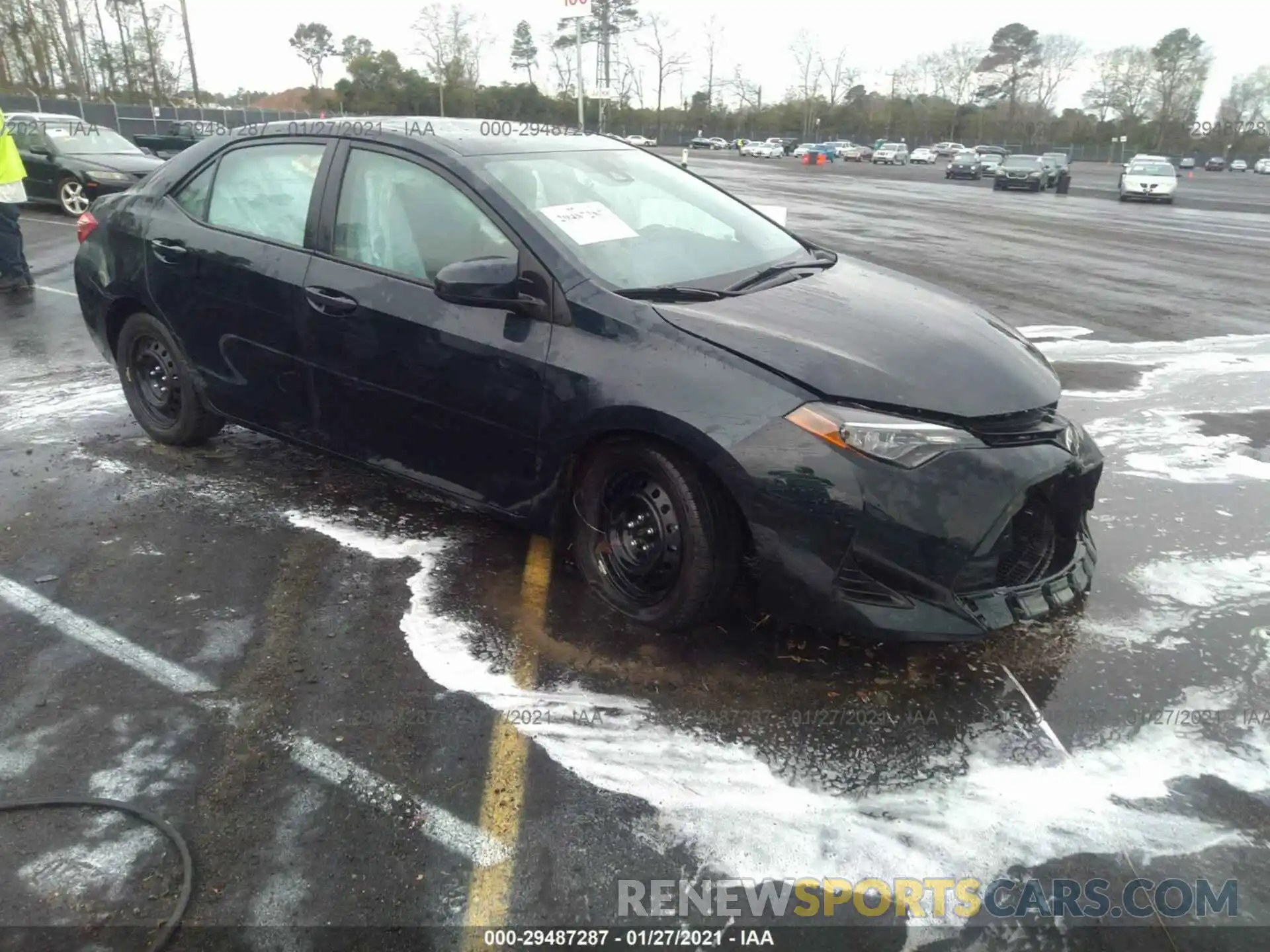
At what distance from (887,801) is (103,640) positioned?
2.67 metres

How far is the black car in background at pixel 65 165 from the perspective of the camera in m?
13.9

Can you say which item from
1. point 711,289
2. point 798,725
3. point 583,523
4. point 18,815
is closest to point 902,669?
point 798,725

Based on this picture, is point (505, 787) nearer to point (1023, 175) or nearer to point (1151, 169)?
point (1151, 169)

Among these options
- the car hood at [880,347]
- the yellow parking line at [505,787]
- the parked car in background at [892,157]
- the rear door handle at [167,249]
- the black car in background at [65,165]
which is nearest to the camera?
the yellow parking line at [505,787]

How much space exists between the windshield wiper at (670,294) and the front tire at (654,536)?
0.53m

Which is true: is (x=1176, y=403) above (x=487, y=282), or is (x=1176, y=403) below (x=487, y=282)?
below

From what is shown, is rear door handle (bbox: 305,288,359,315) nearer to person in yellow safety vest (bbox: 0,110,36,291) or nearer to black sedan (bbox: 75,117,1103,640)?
black sedan (bbox: 75,117,1103,640)

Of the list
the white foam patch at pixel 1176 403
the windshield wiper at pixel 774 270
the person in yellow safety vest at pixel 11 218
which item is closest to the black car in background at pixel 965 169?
the white foam patch at pixel 1176 403

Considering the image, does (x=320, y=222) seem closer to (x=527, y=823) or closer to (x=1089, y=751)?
(x=527, y=823)

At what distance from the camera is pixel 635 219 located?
372cm

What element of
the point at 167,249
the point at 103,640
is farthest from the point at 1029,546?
the point at 167,249

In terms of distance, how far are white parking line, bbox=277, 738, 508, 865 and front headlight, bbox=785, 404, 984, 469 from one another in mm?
1480
